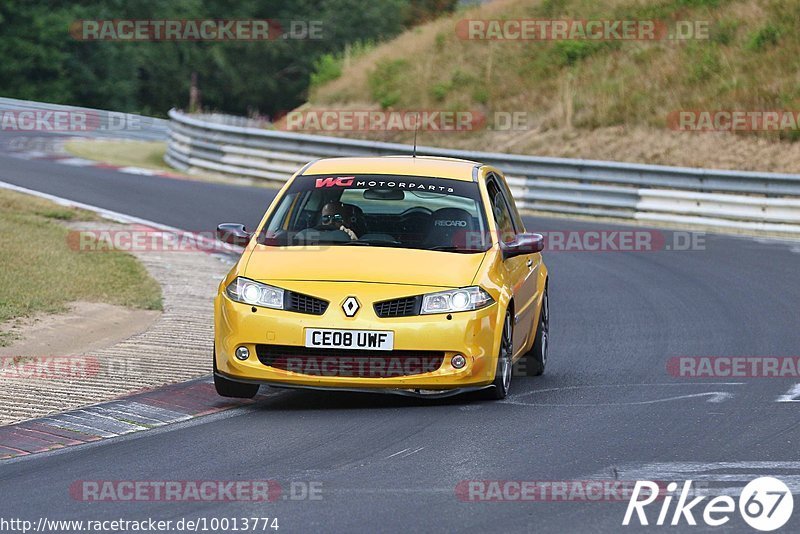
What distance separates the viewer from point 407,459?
25.3 ft

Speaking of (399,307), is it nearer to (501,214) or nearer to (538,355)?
(501,214)

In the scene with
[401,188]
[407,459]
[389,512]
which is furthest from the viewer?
[401,188]

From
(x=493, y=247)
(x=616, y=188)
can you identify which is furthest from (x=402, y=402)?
(x=616, y=188)

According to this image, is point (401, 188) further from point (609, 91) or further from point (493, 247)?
point (609, 91)

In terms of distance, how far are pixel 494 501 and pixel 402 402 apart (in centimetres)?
282

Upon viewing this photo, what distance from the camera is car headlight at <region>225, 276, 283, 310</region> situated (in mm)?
9086

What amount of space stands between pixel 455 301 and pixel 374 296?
1.74ft

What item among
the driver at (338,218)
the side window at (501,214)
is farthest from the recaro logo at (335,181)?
the side window at (501,214)

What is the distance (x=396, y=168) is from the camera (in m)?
10.5

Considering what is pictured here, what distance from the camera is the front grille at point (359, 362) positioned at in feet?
29.2

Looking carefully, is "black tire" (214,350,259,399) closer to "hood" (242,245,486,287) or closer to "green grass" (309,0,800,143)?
"hood" (242,245,486,287)

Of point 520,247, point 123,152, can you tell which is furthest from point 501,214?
point 123,152

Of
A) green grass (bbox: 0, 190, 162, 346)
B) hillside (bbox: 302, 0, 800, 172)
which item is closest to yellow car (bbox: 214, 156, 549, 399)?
green grass (bbox: 0, 190, 162, 346)

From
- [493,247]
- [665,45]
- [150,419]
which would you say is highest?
[665,45]
